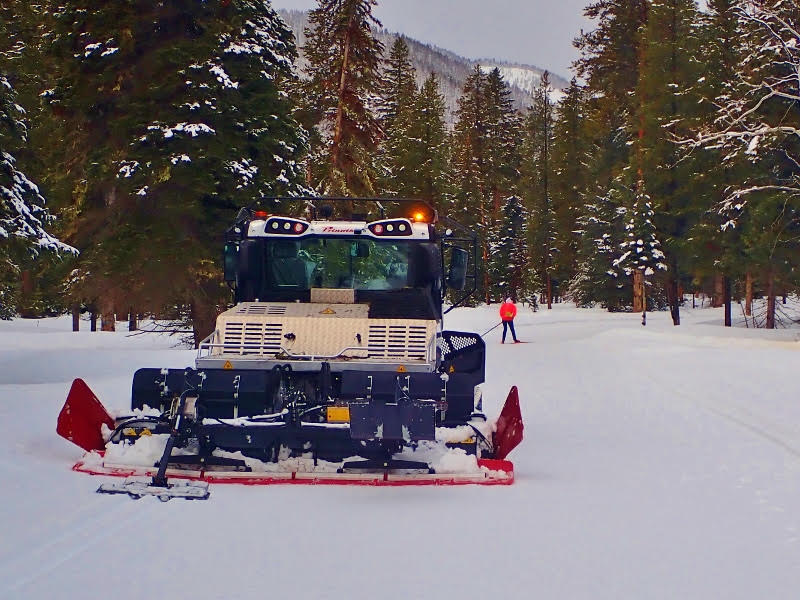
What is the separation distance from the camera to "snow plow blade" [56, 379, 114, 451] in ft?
26.0

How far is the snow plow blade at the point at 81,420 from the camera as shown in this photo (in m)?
7.93

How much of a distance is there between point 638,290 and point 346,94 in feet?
85.1

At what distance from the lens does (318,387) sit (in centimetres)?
812

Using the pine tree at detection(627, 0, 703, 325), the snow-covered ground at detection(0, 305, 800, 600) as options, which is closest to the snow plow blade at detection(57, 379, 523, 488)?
the snow-covered ground at detection(0, 305, 800, 600)

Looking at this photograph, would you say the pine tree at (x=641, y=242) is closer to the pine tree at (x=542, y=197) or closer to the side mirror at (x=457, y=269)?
the pine tree at (x=542, y=197)

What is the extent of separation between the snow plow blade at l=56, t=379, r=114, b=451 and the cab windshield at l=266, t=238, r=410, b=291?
7.53 ft

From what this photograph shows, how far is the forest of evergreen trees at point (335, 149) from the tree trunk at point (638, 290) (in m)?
0.19

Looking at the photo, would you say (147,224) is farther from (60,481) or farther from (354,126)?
(354,126)

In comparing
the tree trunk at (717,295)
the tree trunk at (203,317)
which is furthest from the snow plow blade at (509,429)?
the tree trunk at (717,295)

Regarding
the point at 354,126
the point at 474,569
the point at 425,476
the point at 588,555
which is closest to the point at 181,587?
the point at 474,569

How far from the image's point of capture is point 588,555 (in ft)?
18.2

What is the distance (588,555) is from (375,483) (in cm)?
230

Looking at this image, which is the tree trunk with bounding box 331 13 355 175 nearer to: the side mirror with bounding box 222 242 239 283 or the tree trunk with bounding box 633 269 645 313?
the side mirror with bounding box 222 242 239 283

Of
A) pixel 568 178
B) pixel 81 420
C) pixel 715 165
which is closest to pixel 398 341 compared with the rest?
pixel 81 420
